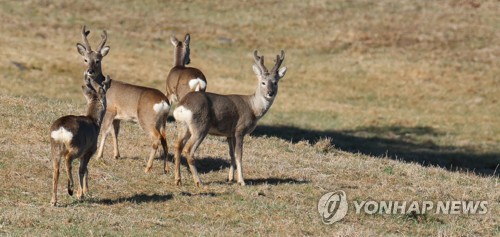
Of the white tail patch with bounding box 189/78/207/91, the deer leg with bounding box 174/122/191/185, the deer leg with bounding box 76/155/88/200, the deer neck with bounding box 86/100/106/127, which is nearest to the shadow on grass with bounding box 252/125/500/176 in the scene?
the white tail patch with bounding box 189/78/207/91

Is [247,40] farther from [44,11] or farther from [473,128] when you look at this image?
[473,128]

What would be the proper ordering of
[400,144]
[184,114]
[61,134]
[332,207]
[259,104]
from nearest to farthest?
[61,134], [332,207], [184,114], [259,104], [400,144]

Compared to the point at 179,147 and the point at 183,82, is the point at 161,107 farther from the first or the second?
the point at 183,82

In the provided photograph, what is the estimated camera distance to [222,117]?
15.7m

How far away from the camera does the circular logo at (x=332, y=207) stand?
14016 mm

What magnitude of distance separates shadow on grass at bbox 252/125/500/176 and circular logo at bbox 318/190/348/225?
1164cm

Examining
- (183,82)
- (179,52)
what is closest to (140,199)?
(183,82)

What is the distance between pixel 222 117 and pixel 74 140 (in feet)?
11.0

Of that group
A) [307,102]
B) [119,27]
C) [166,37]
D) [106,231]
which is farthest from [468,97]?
[106,231]

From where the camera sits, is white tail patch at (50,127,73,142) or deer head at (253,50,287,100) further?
deer head at (253,50,287,100)

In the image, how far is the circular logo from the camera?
14016 millimetres

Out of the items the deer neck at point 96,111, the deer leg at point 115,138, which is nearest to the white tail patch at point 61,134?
the deer neck at point 96,111

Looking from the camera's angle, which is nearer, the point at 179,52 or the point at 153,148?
the point at 153,148

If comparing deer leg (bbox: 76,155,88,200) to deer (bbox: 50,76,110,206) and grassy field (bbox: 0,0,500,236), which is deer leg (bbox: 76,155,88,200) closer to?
deer (bbox: 50,76,110,206)
